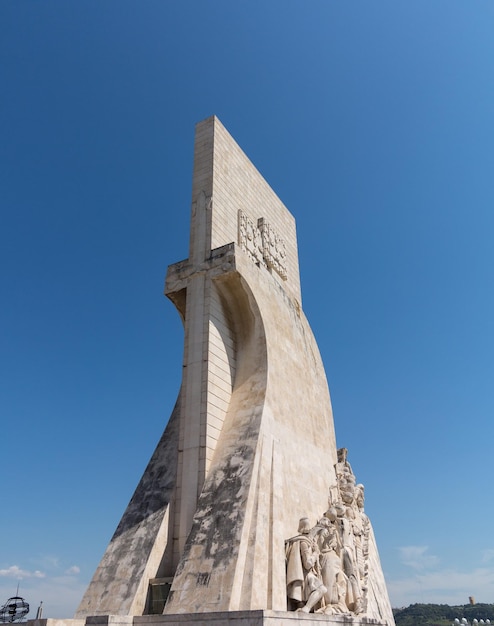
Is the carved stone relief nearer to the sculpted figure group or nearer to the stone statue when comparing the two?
the sculpted figure group

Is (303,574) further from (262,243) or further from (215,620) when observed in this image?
(262,243)

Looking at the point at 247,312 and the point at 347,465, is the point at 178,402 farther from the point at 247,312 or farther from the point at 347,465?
the point at 347,465

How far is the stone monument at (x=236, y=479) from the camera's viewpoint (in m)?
6.30

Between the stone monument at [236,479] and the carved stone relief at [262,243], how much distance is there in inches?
1.7

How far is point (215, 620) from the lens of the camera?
5.38 metres

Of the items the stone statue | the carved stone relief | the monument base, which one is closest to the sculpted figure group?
the stone statue

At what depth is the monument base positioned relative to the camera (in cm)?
514

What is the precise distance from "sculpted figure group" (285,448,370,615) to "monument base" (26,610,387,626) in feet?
1.34

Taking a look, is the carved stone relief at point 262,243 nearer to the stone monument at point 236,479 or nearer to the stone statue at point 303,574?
the stone monument at point 236,479

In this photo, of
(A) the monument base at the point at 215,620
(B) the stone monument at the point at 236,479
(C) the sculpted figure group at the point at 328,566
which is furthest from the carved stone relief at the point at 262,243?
(A) the monument base at the point at 215,620

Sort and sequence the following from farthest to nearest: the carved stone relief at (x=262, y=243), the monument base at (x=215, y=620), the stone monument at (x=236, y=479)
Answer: the carved stone relief at (x=262, y=243) → the stone monument at (x=236, y=479) → the monument base at (x=215, y=620)

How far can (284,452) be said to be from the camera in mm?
8156

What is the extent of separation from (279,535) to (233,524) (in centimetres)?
67

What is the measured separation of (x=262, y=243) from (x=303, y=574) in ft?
19.9
